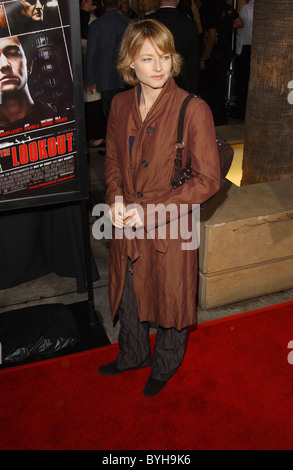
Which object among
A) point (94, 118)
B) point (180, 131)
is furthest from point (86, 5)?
point (180, 131)

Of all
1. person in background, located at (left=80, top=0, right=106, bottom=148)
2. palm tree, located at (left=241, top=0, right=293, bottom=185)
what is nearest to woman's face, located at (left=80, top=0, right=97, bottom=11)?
person in background, located at (left=80, top=0, right=106, bottom=148)

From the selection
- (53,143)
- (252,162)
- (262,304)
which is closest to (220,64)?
(252,162)

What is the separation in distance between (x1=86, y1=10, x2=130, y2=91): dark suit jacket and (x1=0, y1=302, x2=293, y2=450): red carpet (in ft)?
Answer: 12.1

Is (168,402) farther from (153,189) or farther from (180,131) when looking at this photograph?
(180,131)

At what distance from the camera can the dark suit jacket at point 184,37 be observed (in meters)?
5.08

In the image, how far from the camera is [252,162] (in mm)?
3889

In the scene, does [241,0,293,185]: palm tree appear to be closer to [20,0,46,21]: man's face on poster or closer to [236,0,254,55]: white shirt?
[20,0,46,21]: man's face on poster

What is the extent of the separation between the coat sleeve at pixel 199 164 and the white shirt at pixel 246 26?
5.97 metres

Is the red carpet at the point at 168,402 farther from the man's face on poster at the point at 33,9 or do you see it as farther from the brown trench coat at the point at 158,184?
the man's face on poster at the point at 33,9

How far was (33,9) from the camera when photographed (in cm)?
229

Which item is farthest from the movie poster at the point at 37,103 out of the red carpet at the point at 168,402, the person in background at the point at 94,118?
the person in background at the point at 94,118

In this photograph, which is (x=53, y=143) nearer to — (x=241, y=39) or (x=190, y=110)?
(x=190, y=110)
